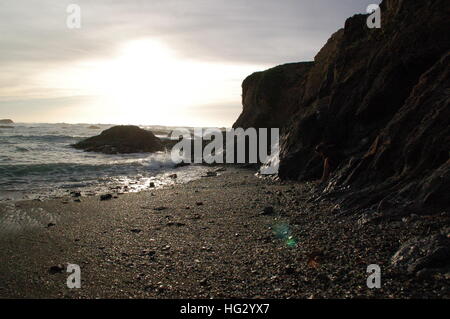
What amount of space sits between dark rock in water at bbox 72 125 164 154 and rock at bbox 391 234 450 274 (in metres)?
41.6

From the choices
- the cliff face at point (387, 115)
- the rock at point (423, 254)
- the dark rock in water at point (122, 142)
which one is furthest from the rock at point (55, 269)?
the dark rock in water at point (122, 142)

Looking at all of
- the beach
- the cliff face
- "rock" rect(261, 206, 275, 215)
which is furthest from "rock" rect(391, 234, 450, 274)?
"rock" rect(261, 206, 275, 215)

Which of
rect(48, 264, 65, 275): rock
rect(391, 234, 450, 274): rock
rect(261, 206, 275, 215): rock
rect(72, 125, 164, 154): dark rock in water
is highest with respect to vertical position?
rect(72, 125, 164, 154): dark rock in water

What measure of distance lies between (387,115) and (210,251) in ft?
31.7

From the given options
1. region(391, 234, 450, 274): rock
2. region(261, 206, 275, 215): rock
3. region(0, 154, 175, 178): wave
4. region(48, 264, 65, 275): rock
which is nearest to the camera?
region(391, 234, 450, 274): rock

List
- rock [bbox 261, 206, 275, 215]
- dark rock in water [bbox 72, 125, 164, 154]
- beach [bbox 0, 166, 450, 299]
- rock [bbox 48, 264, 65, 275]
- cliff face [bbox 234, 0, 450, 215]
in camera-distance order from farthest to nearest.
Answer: dark rock in water [bbox 72, 125, 164, 154]
rock [bbox 261, 206, 275, 215]
cliff face [bbox 234, 0, 450, 215]
rock [bbox 48, 264, 65, 275]
beach [bbox 0, 166, 450, 299]

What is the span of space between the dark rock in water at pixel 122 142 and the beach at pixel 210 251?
32807mm

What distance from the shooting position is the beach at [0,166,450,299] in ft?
20.6

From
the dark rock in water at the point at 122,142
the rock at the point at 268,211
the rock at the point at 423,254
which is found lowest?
the rock at the point at 268,211

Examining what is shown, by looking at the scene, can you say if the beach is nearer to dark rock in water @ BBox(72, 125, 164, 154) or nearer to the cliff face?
the cliff face

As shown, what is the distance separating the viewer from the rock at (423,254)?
18.8 feet

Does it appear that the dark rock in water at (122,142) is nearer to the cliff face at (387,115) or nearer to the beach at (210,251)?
the cliff face at (387,115)

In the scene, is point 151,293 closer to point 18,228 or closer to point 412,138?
point 18,228

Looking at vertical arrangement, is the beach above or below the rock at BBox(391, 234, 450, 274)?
below
